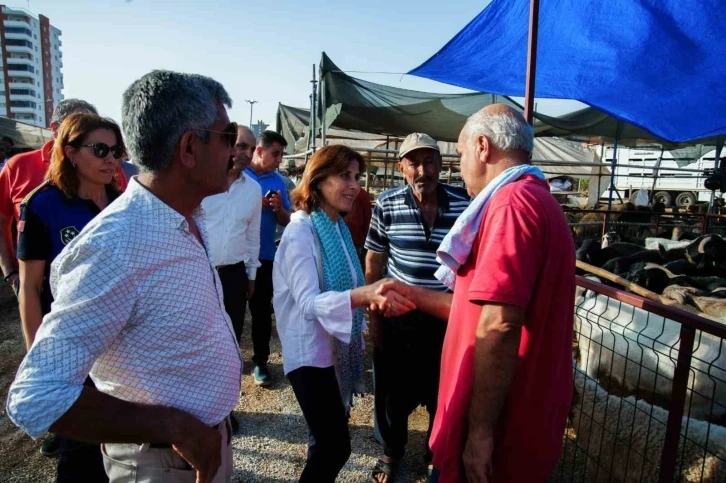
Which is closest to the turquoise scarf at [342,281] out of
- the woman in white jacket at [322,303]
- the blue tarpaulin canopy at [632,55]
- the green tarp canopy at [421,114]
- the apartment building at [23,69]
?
the woman in white jacket at [322,303]

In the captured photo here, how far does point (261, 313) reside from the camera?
4.23m

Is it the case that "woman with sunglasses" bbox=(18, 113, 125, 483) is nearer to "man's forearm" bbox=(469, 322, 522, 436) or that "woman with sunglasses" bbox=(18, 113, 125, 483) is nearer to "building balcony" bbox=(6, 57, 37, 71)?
"man's forearm" bbox=(469, 322, 522, 436)

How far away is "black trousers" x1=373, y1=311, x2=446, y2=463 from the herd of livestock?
941mm

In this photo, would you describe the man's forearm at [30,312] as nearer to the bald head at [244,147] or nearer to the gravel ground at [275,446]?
the gravel ground at [275,446]

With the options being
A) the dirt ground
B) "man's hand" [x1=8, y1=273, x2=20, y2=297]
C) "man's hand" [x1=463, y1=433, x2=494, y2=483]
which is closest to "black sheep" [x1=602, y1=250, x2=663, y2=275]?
the dirt ground

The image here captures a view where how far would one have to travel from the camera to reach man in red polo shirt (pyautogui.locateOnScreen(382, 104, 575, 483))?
1396 millimetres

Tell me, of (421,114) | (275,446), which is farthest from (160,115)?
(421,114)

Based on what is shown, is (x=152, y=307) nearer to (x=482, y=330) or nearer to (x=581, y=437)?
(x=482, y=330)

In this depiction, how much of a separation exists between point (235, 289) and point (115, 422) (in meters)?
2.63

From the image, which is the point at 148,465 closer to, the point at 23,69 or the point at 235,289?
the point at 235,289

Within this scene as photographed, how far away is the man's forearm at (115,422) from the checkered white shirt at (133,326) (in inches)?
1.2

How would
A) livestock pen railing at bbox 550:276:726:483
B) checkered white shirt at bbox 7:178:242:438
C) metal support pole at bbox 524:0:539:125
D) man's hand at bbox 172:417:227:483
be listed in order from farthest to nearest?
→ 1. metal support pole at bbox 524:0:539:125
2. livestock pen railing at bbox 550:276:726:483
3. man's hand at bbox 172:417:227:483
4. checkered white shirt at bbox 7:178:242:438

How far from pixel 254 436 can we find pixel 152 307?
268 centimetres

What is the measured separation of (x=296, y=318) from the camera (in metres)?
2.18
